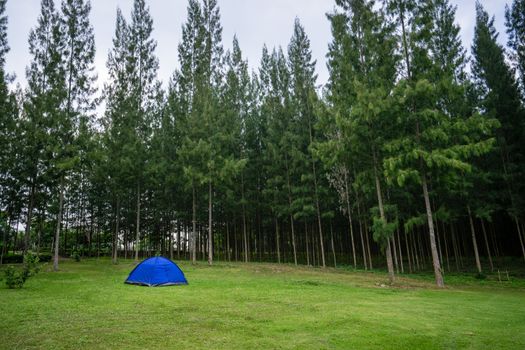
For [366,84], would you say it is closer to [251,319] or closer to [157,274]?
[157,274]

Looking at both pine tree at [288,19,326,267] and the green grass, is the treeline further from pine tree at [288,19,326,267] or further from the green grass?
the green grass

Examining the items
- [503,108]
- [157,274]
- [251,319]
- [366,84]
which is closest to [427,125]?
[366,84]

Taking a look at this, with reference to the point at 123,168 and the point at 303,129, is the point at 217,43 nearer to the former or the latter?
the point at 303,129

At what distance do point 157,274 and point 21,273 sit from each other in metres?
5.18

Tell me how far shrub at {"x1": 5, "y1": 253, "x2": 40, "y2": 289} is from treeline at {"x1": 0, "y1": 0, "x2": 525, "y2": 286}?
27.2 ft

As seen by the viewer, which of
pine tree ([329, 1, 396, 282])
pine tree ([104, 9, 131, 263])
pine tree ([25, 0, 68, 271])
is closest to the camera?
pine tree ([329, 1, 396, 282])

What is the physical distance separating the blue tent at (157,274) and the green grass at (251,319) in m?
1.22

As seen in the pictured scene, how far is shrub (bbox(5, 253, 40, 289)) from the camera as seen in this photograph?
13.8m

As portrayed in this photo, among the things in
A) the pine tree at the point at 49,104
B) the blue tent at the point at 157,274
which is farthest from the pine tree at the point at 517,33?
the pine tree at the point at 49,104

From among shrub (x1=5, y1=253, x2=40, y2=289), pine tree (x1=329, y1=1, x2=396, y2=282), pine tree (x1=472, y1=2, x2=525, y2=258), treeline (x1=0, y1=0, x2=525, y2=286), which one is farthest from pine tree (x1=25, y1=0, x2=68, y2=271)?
pine tree (x1=472, y1=2, x2=525, y2=258)

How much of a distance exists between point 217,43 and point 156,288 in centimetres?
2350

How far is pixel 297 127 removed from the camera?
30875 millimetres

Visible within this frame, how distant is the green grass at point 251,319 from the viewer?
6.41 meters

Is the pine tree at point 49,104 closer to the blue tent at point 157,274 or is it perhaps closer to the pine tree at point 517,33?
the blue tent at point 157,274
